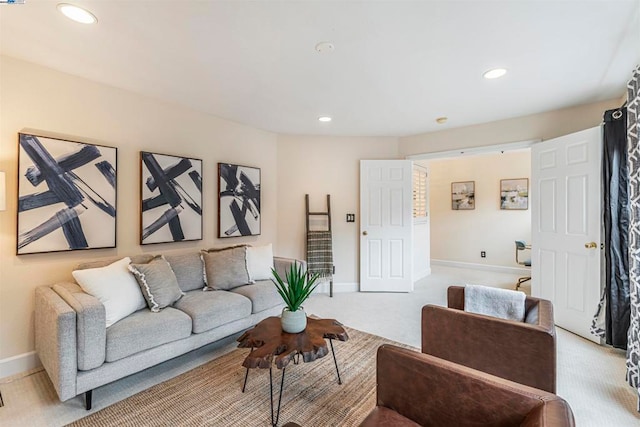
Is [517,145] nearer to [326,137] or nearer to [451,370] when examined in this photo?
[326,137]

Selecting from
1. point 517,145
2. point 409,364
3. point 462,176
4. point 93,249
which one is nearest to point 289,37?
point 409,364

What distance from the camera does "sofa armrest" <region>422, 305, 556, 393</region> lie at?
1.56m

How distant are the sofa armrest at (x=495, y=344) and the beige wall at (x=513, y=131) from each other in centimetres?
280

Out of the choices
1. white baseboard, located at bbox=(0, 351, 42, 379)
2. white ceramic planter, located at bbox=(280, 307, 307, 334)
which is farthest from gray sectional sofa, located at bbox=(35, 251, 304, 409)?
white ceramic planter, located at bbox=(280, 307, 307, 334)

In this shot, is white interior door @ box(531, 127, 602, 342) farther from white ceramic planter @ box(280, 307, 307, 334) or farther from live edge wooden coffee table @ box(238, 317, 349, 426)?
white ceramic planter @ box(280, 307, 307, 334)

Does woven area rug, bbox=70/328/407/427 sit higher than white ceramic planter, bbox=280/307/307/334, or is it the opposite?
white ceramic planter, bbox=280/307/307/334

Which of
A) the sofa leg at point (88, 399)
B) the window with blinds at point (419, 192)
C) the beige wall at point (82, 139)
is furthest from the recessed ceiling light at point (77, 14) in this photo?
the window with blinds at point (419, 192)

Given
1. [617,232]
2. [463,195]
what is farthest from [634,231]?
[463,195]

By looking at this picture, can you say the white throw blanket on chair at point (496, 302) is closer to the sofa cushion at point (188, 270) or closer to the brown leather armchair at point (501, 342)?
the brown leather armchair at point (501, 342)

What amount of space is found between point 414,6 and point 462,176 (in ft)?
17.5

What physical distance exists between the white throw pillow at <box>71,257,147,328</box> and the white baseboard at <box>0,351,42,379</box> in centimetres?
86

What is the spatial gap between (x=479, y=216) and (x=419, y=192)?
1.72m

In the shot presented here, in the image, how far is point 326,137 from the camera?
454 centimetres

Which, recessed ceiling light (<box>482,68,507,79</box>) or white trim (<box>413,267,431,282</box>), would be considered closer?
recessed ceiling light (<box>482,68,507,79</box>)
